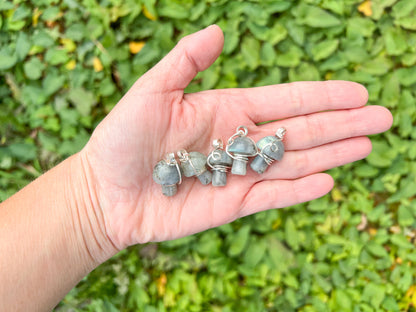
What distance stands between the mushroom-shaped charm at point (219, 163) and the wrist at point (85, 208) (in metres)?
0.83

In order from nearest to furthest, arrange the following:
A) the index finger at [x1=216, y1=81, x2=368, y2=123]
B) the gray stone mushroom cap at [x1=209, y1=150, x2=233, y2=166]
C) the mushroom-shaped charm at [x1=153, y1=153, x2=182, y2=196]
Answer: the mushroom-shaped charm at [x1=153, y1=153, x2=182, y2=196] → the gray stone mushroom cap at [x1=209, y1=150, x2=233, y2=166] → the index finger at [x1=216, y1=81, x2=368, y2=123]

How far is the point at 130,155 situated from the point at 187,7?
5.53ft

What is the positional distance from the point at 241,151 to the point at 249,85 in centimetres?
110

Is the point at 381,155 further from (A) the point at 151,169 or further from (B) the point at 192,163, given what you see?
(A) the point at 151,169

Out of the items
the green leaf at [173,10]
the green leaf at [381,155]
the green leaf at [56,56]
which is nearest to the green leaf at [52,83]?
the green leaf at [56,56]

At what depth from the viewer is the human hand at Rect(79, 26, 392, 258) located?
2578 millimetres

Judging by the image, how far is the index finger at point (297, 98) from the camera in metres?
2.90

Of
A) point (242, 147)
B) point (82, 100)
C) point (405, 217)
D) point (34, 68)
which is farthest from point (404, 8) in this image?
point (34, 68)

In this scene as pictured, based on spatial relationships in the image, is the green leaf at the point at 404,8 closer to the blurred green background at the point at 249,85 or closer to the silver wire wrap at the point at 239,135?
the blurred green background at the point at 249,85

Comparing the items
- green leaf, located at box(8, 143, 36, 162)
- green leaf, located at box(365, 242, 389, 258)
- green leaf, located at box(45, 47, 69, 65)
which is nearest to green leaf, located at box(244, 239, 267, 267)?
green leaf, located at box(365, 242, 389, 258)

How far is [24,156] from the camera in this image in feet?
11.8

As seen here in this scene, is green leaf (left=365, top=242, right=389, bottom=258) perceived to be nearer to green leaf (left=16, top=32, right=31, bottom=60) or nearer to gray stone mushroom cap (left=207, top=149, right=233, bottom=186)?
gray stone mushroom cap (left=207, top=149, right=233, bottom=186)

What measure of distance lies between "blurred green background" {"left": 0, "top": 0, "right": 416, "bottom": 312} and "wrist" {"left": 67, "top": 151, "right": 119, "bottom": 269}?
779 mm

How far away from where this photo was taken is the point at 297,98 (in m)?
2.92
